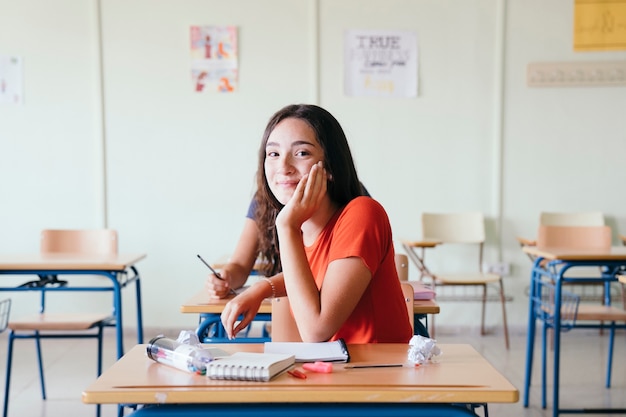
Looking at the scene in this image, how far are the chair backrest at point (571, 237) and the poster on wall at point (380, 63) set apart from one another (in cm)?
165

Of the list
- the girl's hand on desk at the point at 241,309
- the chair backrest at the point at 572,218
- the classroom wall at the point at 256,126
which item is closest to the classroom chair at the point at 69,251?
the classroom wall at the point at 256,126

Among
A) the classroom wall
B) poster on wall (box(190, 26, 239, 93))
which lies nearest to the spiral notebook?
the classroom wall

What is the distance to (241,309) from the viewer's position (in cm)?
150

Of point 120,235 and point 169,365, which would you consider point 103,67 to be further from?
point 169,365

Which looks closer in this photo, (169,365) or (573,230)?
(169,365)

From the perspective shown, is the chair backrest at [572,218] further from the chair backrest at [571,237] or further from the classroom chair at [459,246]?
the chair backrest at [571,237]

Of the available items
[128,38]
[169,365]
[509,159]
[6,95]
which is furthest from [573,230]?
[6,95]

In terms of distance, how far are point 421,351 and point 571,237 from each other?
256cm

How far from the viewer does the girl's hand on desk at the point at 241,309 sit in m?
1.43

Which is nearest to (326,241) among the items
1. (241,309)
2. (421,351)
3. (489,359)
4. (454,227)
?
(241,309)

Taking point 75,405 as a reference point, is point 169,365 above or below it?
above

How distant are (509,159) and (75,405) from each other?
10.7 ft

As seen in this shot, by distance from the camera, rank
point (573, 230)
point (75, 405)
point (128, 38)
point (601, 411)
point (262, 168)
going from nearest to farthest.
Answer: point (262, 168) → point (601, 411) → point (75, 405) → point (573, 230) → point (128, 38)

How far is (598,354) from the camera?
409 cm
